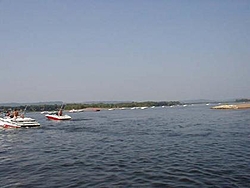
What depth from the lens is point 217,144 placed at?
2727cm

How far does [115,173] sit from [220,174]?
561 cm

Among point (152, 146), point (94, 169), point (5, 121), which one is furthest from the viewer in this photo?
point (5, 121)

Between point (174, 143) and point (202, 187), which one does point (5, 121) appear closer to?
point (174, 143)

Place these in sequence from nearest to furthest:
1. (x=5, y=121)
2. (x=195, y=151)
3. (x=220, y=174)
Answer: (x=220, y=174) → (x=195, y=151) → (x=5, y=121)

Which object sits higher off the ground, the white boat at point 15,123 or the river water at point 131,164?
the white boat at point 15,123

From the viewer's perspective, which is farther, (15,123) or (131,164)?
(15,123)

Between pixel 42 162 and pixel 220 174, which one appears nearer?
pixel 220 174

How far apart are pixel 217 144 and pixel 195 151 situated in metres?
4.37

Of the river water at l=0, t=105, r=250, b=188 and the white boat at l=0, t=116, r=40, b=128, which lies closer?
the river water at l=0, t=105, r=250, b=188

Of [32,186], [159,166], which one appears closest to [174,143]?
[159,166]

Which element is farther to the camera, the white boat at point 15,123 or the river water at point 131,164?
the white boat at point 15,123

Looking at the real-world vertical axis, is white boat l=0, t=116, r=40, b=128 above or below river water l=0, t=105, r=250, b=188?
above

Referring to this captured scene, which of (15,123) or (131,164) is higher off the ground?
(15,123)

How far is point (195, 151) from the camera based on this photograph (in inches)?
938
